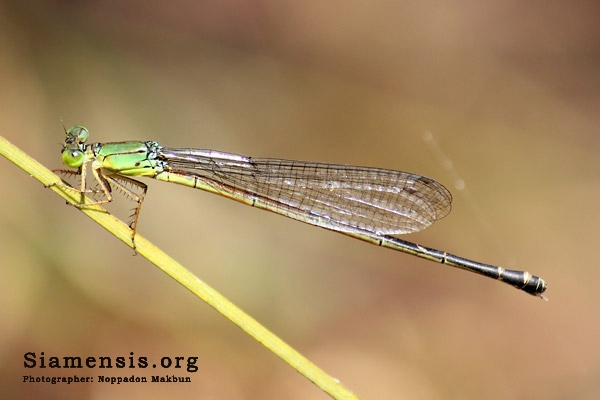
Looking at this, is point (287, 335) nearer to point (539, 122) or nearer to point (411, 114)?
point (411, 114)

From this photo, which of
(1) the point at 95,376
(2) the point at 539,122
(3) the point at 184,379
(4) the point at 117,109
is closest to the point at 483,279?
(2) the point at 539,122

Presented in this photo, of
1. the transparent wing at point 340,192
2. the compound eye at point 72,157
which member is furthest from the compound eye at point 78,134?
the transparent wing at point 340,192

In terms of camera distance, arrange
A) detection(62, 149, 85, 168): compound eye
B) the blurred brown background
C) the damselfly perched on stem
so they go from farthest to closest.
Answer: the blurred brown background → the damselfly perched on stem → detection(62, 149, 85, 168): compound eye

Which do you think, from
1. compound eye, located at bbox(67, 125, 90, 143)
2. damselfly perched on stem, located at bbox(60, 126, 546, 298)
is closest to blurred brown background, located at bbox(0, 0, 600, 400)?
damselfly perched on stem, located at bbox(60, 126, 546, 298)

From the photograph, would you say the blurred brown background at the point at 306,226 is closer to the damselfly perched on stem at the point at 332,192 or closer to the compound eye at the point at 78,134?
the damselfly perched on stem at the point at 332,192

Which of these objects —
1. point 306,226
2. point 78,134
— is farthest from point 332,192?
point 306,226

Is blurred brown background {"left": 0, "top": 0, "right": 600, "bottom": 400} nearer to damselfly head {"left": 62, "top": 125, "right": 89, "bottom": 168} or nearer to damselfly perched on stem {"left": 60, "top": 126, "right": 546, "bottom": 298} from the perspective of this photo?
damselfly perched on stem {"left": 60, "top": 126, "right": 546, "bottom": 298}
